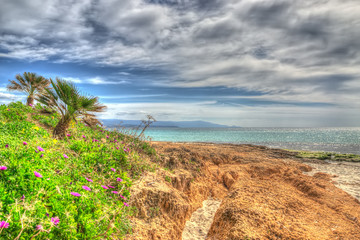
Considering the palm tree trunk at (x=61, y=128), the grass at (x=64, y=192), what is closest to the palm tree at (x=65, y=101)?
the palm tree trunk at (x=61, y=128)

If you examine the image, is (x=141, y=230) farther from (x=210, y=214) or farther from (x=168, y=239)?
(x=210, y=214)

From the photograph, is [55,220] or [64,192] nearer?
[55,220]

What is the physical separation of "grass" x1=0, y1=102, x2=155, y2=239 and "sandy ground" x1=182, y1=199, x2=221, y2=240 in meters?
1.77

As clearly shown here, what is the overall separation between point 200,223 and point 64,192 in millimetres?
3677

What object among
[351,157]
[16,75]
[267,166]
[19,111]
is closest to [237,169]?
[267,166]

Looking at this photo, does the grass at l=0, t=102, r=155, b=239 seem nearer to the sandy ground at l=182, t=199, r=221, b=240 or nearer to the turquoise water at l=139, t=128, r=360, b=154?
the sandy ground at l=182, t=199, r=221, b=240

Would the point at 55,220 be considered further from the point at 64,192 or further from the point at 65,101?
the point at 65,101

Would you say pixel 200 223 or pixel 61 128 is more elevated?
pixel 61 128

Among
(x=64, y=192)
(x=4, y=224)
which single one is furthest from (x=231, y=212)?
(x=4, y=224)

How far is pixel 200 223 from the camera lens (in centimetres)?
541

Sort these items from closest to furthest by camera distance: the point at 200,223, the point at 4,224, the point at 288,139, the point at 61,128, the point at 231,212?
the point at 4,224, the point at 231,212, the point at 200,223, the point at 61,128, the point at 288,139

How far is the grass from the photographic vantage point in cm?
232

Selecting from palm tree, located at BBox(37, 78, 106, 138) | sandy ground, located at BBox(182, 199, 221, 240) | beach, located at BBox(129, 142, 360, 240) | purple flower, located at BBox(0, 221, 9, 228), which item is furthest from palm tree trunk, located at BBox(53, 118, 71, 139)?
purple flower, located at BBox(0, 221, 9, 228)

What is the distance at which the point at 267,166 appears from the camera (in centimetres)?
1038
